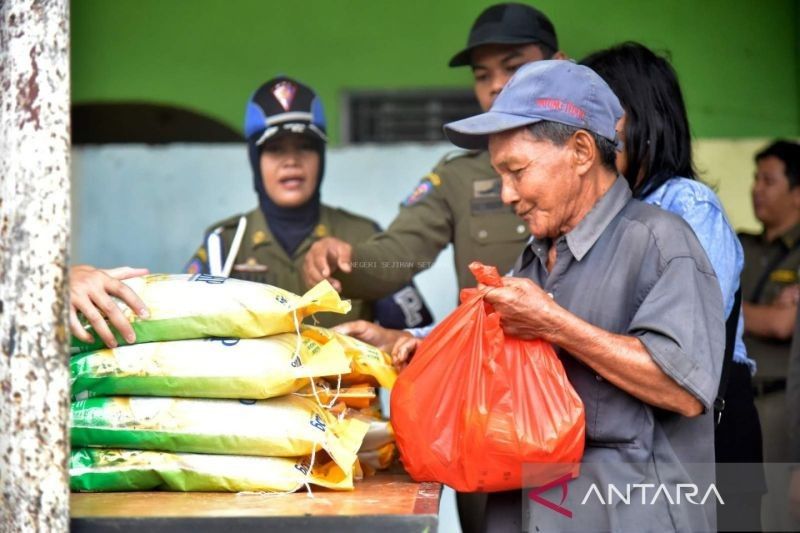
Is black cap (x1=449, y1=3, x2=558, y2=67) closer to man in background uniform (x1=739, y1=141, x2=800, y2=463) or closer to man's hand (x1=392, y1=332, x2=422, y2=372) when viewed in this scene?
man's hand (x1=392, y1=332, x2=422, y2=372)

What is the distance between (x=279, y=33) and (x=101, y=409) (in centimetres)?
392

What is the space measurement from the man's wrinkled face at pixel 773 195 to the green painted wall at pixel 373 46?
0.62 m

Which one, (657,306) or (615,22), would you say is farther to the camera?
(615,22)

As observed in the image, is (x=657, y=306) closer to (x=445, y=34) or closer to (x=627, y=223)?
(x=627, y=223)

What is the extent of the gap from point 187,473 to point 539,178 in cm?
99

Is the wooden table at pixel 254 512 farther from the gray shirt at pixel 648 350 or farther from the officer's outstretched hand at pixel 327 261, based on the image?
the officer's outstretched hand at pixel 327 261

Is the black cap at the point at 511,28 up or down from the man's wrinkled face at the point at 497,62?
up

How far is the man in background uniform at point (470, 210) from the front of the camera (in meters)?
3.68

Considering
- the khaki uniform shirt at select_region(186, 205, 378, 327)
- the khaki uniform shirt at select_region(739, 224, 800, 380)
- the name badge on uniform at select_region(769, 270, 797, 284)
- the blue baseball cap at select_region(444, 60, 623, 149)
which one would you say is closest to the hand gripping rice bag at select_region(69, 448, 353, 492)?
the blue baseball cap at select_region(444, 60, 623, 149)

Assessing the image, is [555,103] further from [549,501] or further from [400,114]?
[400,114]

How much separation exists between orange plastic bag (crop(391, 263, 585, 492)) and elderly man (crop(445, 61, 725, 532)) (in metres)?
0.06

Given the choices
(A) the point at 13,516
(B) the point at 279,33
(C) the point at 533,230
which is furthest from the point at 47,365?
(B) the point at 279,33

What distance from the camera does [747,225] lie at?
5652mm

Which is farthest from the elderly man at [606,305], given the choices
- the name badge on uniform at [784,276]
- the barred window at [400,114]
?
the barred window at [400,114]
